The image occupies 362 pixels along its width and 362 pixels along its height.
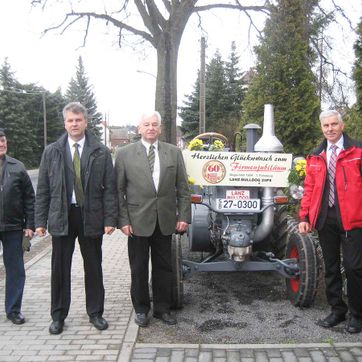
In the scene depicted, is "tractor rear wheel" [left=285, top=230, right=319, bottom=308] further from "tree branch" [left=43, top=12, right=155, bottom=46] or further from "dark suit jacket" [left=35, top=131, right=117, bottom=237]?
"tree branch" [left=43, top=12, right=155, bottom=46]

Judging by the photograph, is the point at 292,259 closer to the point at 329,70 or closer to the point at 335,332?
the point at 335,332

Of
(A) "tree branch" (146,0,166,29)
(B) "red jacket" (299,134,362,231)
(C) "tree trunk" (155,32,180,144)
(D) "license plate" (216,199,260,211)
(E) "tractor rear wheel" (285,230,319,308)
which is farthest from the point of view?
(A) "tree branch" (146,0,166,29)

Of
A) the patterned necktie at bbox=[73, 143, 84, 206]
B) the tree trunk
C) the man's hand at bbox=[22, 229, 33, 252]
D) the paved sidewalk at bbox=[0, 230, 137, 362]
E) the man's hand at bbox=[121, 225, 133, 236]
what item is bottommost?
the paved sidewalk at bbox=[0, 230, 137, 362]

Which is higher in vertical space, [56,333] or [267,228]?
[267,228]

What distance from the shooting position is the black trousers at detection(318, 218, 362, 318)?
4.18 metres

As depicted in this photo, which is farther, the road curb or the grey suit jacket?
the grey suit jacket

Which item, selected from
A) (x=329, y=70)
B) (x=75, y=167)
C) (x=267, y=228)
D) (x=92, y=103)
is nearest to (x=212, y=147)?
(x=267, y=228)

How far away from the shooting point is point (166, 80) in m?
17.6

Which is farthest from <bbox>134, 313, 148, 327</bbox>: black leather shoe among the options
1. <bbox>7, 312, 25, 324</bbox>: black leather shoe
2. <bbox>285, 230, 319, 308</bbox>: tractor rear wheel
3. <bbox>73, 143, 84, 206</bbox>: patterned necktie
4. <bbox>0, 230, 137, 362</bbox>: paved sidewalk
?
<bbox>285, 230, 319, 308</bbox>: tractor rear wheel

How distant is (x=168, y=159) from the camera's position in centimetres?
446

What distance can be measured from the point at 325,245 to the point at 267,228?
805 millimetres

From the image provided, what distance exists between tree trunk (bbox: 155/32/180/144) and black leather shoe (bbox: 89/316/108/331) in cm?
1335

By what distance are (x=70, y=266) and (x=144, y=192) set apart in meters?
0.97

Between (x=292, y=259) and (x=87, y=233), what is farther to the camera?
(x=292, y=259)
